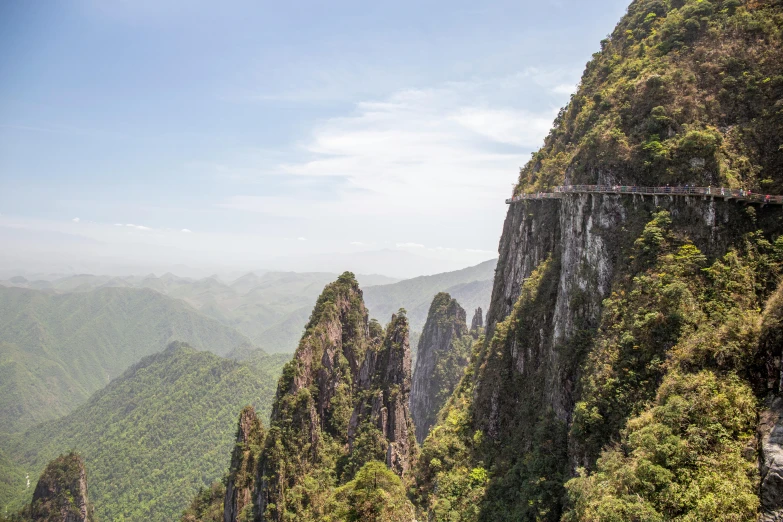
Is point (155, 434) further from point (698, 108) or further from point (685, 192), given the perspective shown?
point (698, 108)

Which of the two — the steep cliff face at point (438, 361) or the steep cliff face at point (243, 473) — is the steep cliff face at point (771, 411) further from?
the steep cliff face at point (438, 361)

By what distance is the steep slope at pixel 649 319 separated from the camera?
1975cm

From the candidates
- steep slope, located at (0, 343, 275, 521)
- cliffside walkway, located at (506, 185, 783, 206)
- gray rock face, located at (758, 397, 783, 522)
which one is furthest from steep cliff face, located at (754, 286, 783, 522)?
steep slope, located at (0, 343, 275, 521)

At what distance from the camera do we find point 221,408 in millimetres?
124125

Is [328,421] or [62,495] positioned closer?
[328,421]

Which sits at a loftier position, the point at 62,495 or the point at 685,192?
the point at 685,192

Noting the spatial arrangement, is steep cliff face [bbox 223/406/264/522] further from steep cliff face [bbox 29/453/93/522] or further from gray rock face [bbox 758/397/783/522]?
gray rock face [bbox 758/397/783/522]

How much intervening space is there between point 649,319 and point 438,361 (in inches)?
3110

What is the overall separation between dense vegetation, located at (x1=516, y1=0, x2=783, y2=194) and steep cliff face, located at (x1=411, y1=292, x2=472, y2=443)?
68458mm

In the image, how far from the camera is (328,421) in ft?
191

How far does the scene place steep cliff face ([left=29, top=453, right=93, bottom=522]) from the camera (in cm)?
7294

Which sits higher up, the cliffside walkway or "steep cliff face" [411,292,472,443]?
the cliffside walkway

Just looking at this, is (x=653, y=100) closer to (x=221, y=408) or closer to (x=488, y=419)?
(x=488, y=419)

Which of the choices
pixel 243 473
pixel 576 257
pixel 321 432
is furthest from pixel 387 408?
pixel 576 257
